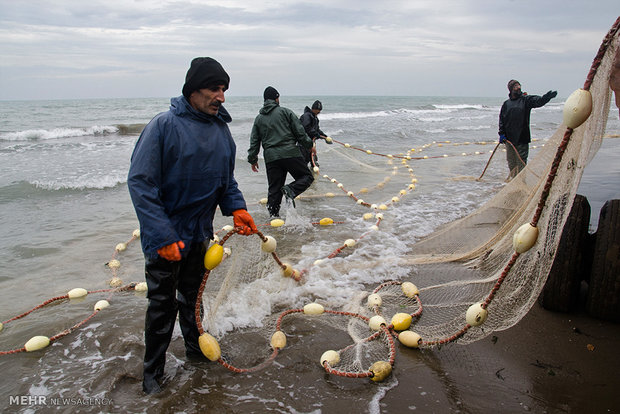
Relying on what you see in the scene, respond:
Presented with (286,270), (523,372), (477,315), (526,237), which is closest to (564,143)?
(526,237)

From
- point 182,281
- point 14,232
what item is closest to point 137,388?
point 182,281

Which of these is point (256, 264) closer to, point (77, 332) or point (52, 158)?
point (77, 332)

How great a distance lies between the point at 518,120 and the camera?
27.5ft

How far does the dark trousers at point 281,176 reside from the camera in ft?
22.1

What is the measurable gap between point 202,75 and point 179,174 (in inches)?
24.9

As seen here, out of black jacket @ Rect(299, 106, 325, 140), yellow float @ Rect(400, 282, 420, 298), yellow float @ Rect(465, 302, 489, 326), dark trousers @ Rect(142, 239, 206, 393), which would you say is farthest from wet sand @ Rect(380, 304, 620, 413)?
black jacket @ Rect(299, 106, 325, 140)

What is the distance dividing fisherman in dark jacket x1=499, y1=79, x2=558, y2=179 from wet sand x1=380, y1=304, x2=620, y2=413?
5.76m

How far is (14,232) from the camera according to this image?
6523 mm

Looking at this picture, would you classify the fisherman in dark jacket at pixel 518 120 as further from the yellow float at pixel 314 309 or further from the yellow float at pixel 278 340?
the yellow float at pixel 278 340

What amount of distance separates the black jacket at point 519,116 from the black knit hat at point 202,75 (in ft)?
24.4

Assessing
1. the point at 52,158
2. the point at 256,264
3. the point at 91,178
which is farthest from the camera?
the point at 52,158

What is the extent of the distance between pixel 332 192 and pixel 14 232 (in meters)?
5.99

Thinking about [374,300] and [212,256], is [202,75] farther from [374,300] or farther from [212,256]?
[374,300]

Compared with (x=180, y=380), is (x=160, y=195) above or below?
above
